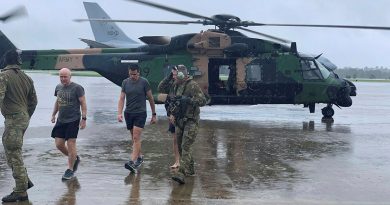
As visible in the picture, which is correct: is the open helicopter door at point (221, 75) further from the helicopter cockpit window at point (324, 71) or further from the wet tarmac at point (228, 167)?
the helicopter cockpit window at point (324, 71)

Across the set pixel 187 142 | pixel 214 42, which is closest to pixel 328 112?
pixel 214 42

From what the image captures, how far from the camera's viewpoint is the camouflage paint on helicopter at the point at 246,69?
49.0 ft

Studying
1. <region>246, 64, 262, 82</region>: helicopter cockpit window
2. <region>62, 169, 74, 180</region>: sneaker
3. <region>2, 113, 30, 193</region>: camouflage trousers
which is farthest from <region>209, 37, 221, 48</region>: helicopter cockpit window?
<region>2, 113, 30, 193</region>: camouflage trousers

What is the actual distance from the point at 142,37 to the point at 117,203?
30.9 ft

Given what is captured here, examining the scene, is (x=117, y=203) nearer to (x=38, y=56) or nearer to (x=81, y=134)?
(x=81, y=134)

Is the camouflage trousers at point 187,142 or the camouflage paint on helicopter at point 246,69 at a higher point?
the camouflage paint on helicopter at point 246,69

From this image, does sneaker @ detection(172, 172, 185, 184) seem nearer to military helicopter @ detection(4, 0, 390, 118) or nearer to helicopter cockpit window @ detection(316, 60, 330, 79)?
military helicopter @ detection(4, 0, 390, 118)

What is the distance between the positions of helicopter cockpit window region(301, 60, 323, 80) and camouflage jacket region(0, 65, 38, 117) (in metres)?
10.6

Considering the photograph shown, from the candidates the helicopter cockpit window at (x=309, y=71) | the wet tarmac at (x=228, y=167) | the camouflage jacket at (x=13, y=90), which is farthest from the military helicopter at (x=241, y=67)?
the camouflage jacket at (x=13, y=90)

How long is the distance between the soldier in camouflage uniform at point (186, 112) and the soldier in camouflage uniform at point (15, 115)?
199 centimetres

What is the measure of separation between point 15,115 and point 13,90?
28 centimetres

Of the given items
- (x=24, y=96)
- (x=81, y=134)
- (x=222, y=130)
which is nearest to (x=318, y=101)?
(x=222, y=130)

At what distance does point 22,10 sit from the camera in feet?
27.4

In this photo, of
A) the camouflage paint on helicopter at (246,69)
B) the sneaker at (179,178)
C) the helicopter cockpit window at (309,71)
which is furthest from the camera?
the helicopter cockpit window at (309,71)
